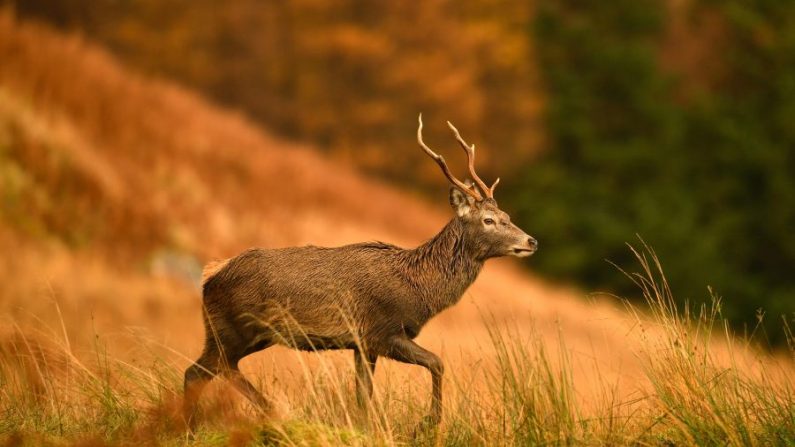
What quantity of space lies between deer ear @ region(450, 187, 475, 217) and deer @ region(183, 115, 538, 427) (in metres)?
0.17

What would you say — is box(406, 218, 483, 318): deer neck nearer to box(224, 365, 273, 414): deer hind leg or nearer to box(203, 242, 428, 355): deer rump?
box(203, 242, 428, 355): deer rump

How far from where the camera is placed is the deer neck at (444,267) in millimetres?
6105

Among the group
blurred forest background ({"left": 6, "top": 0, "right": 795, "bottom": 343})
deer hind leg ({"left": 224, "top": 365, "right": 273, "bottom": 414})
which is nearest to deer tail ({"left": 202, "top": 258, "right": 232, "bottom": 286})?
deer hind leg ({"left": 224, "top": 365, "right": 273, "bottom": 414})

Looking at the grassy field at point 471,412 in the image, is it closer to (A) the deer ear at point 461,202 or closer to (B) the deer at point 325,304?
(B) the deer at point 325,304

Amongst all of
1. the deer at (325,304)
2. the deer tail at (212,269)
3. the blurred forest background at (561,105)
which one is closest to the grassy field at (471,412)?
the deer at (325,304)

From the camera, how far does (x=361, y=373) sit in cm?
583

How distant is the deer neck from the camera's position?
20.0 ft

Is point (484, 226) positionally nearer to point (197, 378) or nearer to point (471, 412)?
point (471, 412)

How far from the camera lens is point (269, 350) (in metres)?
7.32

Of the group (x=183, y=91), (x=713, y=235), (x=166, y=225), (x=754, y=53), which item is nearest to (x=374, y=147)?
(x=183, y=91)

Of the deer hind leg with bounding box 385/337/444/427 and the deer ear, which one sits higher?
the deer ear

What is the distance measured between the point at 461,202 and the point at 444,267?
46 cm

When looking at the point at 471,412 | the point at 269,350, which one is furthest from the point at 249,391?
the point at 269,350

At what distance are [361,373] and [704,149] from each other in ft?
80.5
